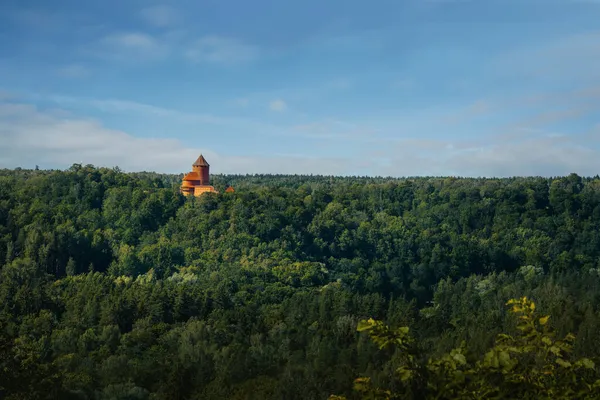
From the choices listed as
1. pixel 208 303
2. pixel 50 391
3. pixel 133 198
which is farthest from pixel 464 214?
pixel 50 391

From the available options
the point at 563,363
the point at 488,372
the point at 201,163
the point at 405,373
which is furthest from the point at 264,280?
the point at 405,373

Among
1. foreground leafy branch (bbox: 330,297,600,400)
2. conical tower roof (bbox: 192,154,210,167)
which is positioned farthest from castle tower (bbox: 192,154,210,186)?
foreground leafy branch (bbox: 330,297,600,400)

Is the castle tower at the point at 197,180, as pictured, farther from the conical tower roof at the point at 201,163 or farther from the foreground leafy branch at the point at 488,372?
the foreground leafy branch at the point at 488,372

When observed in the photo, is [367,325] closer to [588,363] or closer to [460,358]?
[460,358]

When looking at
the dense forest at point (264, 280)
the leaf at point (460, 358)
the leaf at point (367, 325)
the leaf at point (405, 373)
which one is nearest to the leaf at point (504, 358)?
the leaf at point (460, 358)

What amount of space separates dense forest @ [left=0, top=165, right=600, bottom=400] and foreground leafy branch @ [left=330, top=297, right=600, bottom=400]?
0.18 m

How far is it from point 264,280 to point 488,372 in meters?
76.4

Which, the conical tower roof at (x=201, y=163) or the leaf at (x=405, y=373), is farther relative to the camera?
the conical tower roof at (x=201, y=163)

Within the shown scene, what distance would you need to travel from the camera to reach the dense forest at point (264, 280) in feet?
135

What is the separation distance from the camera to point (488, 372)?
8.91m

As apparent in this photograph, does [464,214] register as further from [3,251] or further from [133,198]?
[3,251]

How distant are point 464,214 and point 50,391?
105 metres

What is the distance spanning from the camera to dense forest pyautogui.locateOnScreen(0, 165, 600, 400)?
41094mm

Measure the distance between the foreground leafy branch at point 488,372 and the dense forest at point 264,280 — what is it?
0.58 ft
